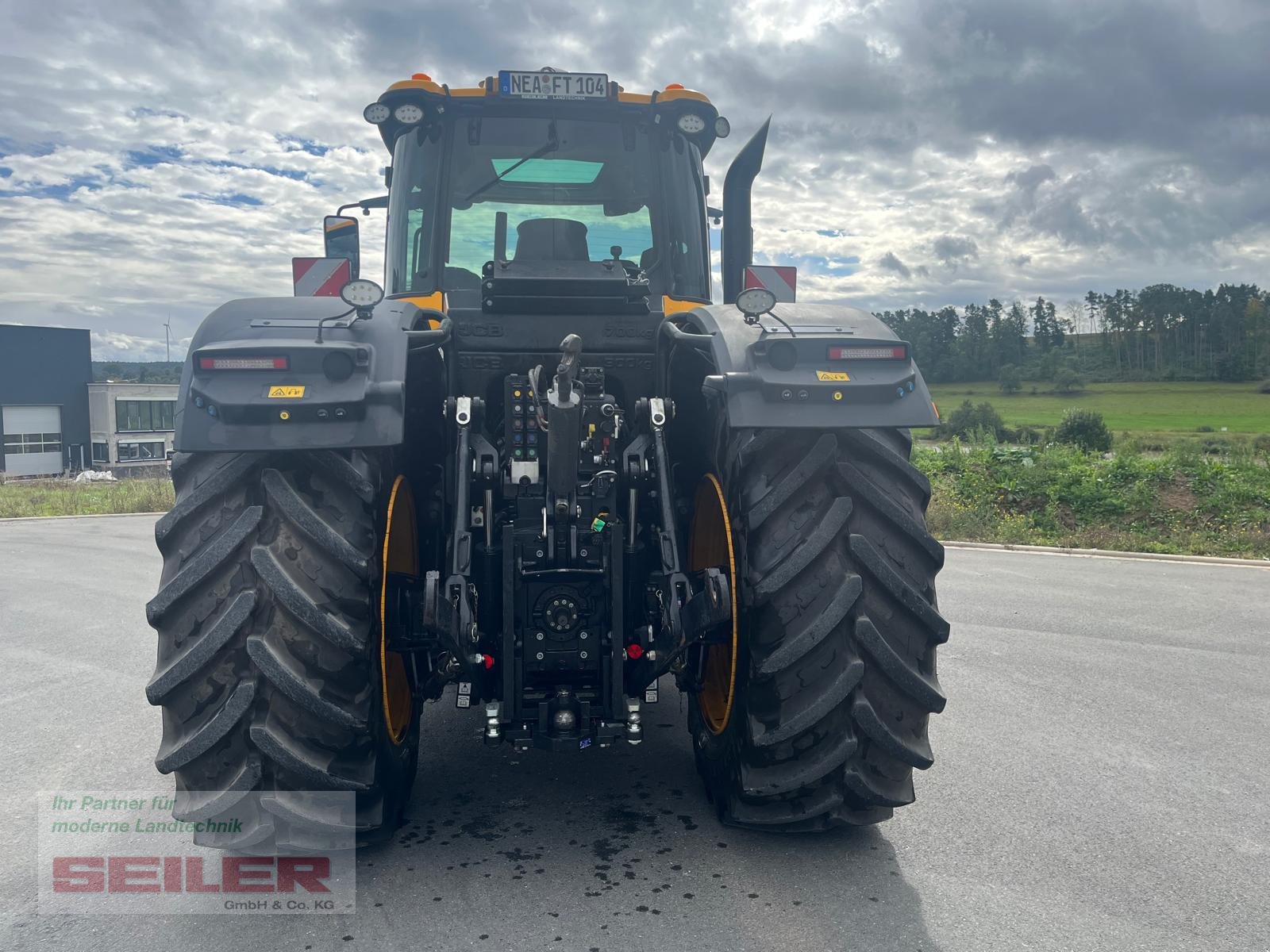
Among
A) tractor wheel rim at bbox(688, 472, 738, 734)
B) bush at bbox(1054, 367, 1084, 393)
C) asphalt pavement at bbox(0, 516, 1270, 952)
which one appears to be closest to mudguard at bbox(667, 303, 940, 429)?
tractor wheel rim at bbox(688, 472, 738, 734)

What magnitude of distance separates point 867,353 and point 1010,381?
89.0m

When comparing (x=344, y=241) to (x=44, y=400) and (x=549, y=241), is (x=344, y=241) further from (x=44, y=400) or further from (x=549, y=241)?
(x=44, y=400)

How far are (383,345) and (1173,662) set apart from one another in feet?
19.2

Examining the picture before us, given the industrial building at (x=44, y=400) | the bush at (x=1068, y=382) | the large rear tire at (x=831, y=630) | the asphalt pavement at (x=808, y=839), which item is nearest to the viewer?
the asphalt pavement at (x=808, y=839)

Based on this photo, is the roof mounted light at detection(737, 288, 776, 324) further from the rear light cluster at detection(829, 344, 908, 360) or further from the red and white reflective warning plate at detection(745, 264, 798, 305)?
the red and white reflective warning plate at detection(745, 264, 798, 305)

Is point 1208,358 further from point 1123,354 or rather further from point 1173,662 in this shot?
point 1173,662

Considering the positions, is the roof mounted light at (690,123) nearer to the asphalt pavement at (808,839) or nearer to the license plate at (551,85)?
the license plate at (551,85)

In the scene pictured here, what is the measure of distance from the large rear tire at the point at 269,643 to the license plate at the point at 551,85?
2249 mm

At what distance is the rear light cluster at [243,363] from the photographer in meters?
3.17

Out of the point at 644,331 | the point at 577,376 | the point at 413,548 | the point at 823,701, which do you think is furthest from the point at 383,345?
the point at 823,701

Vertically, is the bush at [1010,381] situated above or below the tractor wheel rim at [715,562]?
below

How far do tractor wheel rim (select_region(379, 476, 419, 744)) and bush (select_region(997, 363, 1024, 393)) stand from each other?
87.4 metres

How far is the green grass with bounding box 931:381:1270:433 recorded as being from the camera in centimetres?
5588

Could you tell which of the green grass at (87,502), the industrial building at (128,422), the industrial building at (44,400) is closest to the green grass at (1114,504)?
the green grass at (87,502)
